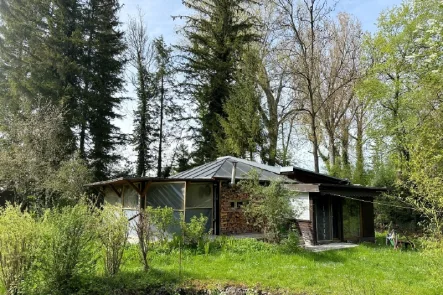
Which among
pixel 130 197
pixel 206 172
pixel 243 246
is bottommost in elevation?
pixel 243 246

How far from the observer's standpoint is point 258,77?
2019cm

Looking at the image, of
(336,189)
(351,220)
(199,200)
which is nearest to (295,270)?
(336,189)

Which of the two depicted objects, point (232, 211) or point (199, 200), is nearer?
point (199, 200)

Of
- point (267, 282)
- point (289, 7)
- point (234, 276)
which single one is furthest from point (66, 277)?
point (289, 7)

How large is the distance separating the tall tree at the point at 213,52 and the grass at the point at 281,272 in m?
12.0

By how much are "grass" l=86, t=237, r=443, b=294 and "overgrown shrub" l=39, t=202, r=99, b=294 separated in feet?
2.43

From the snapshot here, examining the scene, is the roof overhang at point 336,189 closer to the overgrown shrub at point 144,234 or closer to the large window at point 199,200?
the large window at point 199,200

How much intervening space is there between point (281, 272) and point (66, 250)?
4395mm

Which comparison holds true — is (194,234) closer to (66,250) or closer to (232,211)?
(232,211)

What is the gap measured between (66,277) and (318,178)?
35.9 ft

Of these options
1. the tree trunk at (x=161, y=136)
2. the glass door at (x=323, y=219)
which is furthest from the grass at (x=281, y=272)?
the tree trunk at (x=161, y=136)

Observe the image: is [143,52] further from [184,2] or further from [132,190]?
[132,190]

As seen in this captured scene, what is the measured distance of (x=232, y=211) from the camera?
13.1 m

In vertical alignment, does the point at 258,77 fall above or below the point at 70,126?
above
